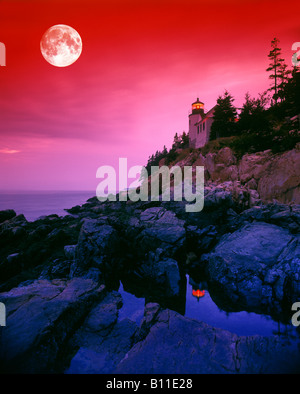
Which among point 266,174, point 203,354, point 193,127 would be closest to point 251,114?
point 266,174

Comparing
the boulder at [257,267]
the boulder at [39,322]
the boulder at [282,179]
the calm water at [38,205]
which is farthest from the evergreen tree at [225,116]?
the calm water at [38,205]

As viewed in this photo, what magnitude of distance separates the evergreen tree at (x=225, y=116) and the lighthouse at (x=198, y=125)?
4.95 metres

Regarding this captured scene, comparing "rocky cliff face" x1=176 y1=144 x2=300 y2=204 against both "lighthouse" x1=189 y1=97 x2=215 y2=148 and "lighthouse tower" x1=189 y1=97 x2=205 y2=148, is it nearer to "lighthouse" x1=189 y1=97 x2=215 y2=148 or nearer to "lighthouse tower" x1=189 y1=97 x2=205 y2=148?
"lighthouse" x1=189 y1=97 x2=215 y2=148

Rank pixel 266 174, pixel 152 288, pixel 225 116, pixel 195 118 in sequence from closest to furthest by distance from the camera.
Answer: pixel 152 288, pixel 266 174, pixel 225 116, pixel 195 118

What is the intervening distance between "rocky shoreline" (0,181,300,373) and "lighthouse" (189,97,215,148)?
2685 cm

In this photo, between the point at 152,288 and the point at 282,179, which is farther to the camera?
the point at 282,179

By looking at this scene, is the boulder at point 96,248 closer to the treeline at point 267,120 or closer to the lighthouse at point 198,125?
the treeline at point 267,120

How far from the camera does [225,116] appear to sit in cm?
3634

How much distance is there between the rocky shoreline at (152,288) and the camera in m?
5.22

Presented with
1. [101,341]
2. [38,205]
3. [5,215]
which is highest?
[5,215]

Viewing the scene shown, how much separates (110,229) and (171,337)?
8.64m

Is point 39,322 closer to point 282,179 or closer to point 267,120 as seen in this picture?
point 282,179

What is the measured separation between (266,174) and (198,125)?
31026 mm

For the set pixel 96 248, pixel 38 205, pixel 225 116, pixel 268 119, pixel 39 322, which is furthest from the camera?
pixel 38 205
